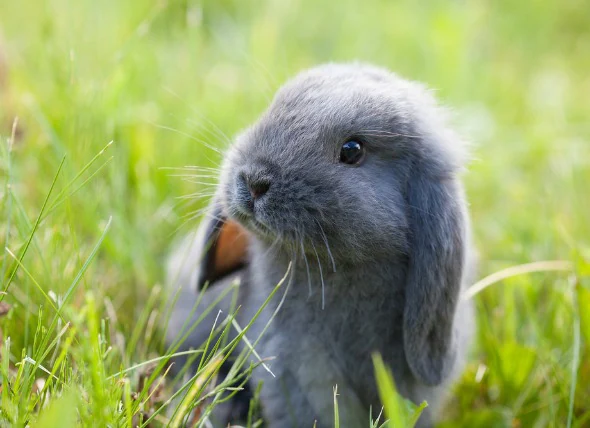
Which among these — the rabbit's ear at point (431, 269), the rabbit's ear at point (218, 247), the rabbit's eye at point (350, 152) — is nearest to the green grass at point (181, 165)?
the rabbit's ear at point (218, 247)

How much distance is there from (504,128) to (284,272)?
3049mm

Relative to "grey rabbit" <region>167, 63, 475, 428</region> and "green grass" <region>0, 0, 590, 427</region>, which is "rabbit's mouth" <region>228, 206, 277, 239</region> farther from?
"green grass" <region>0, 0, 590, 427</region>

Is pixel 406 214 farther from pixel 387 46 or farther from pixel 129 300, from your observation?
pixel 387 46

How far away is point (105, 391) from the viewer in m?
1.93

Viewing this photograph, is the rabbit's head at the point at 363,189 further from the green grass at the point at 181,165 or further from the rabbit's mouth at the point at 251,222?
the green grass at the point at 181,165

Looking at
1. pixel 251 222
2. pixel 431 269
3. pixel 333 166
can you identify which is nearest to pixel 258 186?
pixel 251 222

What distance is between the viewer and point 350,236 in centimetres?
240

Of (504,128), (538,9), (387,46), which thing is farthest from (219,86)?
(538,9)

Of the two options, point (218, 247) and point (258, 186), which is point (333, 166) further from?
point (218, 247)

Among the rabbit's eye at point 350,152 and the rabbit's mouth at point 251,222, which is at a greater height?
the rabbit's eye at point 350,152

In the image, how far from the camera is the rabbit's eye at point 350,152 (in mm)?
2459

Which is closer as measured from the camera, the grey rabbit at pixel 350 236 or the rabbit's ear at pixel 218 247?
the grey rabbit at pixel 350 236

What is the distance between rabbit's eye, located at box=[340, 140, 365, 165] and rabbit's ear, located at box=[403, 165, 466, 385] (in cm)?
23

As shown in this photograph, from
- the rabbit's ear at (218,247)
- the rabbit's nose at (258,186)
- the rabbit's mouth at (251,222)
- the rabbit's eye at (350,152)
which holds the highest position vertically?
the rabbit's eye at (350,152)
